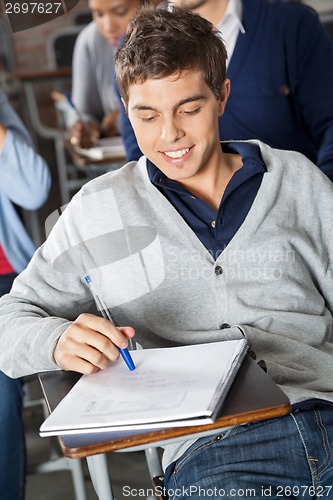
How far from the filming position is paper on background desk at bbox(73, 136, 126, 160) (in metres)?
2.77

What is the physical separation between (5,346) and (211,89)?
0.57 metres

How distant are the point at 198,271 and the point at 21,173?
0.72 metres

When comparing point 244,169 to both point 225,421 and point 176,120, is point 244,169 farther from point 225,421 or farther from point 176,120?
point 225,421

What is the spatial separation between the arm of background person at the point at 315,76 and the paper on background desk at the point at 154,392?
2.96 ft

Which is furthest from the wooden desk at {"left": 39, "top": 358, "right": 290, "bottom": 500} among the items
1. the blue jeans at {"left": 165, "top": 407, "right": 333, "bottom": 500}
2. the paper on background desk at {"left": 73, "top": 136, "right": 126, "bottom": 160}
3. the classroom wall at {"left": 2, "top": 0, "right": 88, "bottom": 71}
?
the classroom wall at {"left": 2, "top": 0, "right": 88, "bottom": 71}

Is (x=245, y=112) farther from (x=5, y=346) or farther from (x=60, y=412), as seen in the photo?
(x=60, y=412)

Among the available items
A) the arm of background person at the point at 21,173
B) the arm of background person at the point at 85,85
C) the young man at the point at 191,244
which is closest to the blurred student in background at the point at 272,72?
the arm of background person at the point at 21,173

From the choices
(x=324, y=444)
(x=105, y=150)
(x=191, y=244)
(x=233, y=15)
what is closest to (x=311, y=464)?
(x=324, y=444)

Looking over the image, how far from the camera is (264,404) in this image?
1.03m

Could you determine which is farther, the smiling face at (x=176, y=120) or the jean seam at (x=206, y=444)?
the smiling face at (x=176, y=120)

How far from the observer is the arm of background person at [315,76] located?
1969mm

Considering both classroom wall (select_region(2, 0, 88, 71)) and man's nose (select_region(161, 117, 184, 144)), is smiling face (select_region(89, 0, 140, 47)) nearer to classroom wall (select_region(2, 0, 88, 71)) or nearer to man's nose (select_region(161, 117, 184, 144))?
man's nose (select_region(161, 117, 184, 144))

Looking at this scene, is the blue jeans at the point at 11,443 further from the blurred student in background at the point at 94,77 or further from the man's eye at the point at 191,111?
the blurred student in background at the point at 94,77

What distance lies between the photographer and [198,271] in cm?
143
